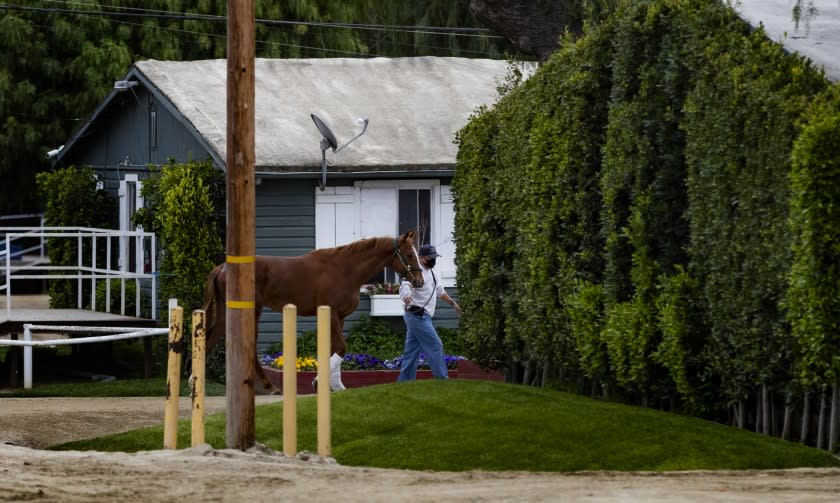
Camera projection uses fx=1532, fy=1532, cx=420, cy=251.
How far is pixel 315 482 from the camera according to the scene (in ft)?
33.0

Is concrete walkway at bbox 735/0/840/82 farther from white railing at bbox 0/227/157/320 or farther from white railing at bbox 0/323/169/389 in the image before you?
white railing at bbox 0/227/157/320

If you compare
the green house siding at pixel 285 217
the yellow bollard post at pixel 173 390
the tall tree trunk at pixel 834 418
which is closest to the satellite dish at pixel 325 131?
the green house siding at pixel 285 217

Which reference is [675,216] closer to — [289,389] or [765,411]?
[765,411]

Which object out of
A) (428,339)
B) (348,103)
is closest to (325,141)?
(348,103)

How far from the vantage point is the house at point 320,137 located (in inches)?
960

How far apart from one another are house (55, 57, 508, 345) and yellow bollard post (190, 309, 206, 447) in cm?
1125

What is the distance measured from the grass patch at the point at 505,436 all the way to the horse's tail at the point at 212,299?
407 cm

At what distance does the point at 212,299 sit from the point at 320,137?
6621 millimetres

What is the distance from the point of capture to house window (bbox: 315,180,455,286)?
24.6 meters

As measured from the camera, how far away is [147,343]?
22266 millimetres

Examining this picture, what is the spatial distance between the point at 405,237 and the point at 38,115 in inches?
850

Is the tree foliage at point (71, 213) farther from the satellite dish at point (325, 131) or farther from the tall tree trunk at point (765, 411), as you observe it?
the tall tree trunk at point (765, 411)

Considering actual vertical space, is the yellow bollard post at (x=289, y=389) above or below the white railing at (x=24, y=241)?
below

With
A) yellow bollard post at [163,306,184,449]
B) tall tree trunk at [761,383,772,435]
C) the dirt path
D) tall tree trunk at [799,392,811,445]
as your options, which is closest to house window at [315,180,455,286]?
tall tree trunk at [761,383,772,435]
